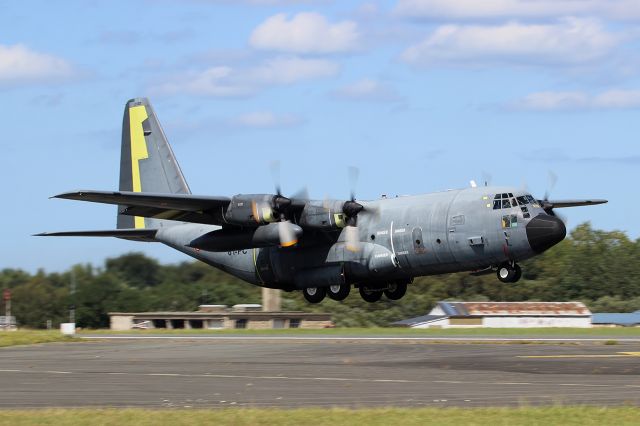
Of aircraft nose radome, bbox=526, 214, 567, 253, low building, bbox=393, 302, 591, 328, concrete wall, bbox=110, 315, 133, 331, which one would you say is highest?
aircraft nose radome, bbox=526, 214, 567, 253

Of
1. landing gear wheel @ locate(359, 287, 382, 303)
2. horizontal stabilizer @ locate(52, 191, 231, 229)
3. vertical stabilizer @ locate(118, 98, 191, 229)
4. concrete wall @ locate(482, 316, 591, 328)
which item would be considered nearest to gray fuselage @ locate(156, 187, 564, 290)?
landing gear wheel @ locate(359, 287, 382, 303)

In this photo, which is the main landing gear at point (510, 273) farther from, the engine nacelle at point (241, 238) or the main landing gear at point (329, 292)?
the engine nacelle at point (241, 238)

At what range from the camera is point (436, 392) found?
25047mm

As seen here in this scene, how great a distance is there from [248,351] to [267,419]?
20.3 m

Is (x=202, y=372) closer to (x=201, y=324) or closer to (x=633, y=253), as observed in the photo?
(x=201, y=324)

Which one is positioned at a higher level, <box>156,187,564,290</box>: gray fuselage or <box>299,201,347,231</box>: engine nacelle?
<box>299,201,347,231</box>: engine nacelle

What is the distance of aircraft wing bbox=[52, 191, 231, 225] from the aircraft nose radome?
1204 centimetres

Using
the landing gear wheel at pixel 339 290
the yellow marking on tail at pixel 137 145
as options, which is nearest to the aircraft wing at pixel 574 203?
the landing gear wheel at pixel 339 290

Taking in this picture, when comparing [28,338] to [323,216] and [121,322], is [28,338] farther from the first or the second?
[121,322]

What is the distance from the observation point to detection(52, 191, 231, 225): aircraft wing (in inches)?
1547

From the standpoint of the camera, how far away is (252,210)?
135 ft

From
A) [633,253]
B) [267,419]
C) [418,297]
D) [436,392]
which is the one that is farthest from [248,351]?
[633,253]

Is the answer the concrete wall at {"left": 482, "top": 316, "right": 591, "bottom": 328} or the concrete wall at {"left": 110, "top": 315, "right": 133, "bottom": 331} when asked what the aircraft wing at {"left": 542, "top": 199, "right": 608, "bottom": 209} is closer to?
the concrete wall at {"left": 482, "top": 316, "right": 591, "bottom": 328}

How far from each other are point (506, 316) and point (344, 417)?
64.9 metres
